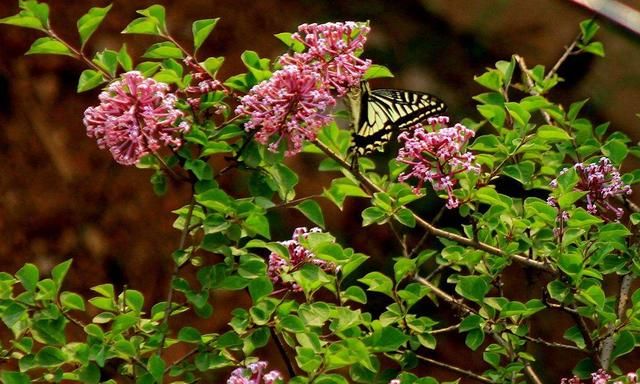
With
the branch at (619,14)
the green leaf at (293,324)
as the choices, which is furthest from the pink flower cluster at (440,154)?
the branch at (619,14)

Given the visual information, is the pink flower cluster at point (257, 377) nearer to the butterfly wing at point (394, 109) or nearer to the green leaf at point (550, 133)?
the green leaf at point (550, 133)

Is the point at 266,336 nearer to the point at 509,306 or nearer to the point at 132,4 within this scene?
the point at 509,306

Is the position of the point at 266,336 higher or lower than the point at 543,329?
higher

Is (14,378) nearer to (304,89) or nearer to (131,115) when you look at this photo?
(131,115)

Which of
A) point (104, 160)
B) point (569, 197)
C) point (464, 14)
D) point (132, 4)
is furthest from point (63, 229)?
point (569, 197)

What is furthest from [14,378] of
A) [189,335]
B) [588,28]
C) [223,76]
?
[588,28]

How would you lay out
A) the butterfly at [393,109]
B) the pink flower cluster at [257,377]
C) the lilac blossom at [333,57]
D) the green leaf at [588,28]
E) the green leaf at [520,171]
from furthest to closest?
the green leaf at [588,28] < the butterfly at [393,109] < the green leaf at [520,171] < the lilac blossom at [333,57] < the pink flower cluster at [257,377]
